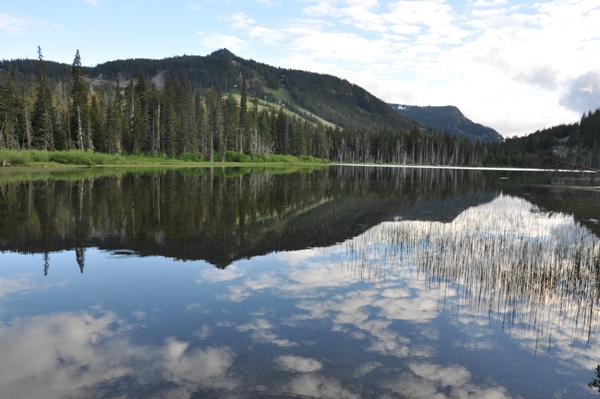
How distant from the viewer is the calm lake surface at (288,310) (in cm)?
713

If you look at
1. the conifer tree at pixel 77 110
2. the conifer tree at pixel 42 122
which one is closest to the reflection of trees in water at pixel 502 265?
the conifer tree at pixel 77 110

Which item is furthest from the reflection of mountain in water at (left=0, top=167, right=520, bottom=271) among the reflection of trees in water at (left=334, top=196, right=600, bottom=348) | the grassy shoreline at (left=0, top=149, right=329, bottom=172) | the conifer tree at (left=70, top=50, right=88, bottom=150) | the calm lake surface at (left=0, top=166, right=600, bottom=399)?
the conifer tree at (left=70, top=50, right=88, bottom=150)

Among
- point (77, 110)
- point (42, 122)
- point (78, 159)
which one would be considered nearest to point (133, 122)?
point (77, 110)

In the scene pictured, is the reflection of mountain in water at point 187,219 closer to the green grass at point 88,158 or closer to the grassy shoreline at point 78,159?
the grassy shoreline at point 78,159

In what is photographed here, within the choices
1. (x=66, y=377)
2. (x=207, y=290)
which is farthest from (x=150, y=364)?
(x=207, y=290)

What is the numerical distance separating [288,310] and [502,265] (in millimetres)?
9476

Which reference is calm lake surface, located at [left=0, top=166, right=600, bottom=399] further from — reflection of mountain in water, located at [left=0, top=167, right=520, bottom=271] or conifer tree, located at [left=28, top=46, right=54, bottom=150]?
conifer tree, located at [left=28, top=46, right=54, bottom=150]

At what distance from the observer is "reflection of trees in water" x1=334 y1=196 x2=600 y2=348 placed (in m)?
10.9

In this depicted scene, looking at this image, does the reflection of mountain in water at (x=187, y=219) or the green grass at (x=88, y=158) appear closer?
the reflection of mountain in water at (x=187, y=219)

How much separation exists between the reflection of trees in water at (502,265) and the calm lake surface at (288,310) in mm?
82

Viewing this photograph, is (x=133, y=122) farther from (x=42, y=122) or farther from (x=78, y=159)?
(x=78, y=159)

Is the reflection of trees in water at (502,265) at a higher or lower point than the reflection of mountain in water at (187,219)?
lower

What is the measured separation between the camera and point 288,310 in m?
10.4

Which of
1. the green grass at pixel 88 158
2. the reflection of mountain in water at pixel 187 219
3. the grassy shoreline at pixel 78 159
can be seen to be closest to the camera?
the reflection of mountain in water at pixel 187 219
